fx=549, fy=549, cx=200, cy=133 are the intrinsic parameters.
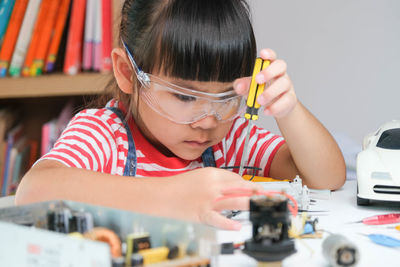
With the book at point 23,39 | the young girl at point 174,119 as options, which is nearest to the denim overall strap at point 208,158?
the young girl at point 174,119

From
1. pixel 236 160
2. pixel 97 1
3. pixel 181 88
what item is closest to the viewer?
pixel 181 88

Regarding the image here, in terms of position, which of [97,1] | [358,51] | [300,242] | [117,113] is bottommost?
[300,242]

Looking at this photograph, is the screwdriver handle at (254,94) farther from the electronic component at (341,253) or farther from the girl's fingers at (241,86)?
the electronic component at (341,253)

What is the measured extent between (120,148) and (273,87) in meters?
0.38

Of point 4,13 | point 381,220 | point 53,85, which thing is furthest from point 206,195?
point 4,13

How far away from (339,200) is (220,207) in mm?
353

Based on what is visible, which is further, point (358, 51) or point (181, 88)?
point (358, 51)

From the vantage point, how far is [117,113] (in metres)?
1.17

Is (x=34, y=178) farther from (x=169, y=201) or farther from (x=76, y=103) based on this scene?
(x=76, y=103)

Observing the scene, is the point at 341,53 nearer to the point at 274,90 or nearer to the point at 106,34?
the point at 106,34

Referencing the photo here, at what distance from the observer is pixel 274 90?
34.4 inches

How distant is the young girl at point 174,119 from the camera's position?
79 centimetres

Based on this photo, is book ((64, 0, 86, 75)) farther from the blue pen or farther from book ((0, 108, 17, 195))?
the blue pen

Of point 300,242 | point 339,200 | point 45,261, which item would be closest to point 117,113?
point 339,200
